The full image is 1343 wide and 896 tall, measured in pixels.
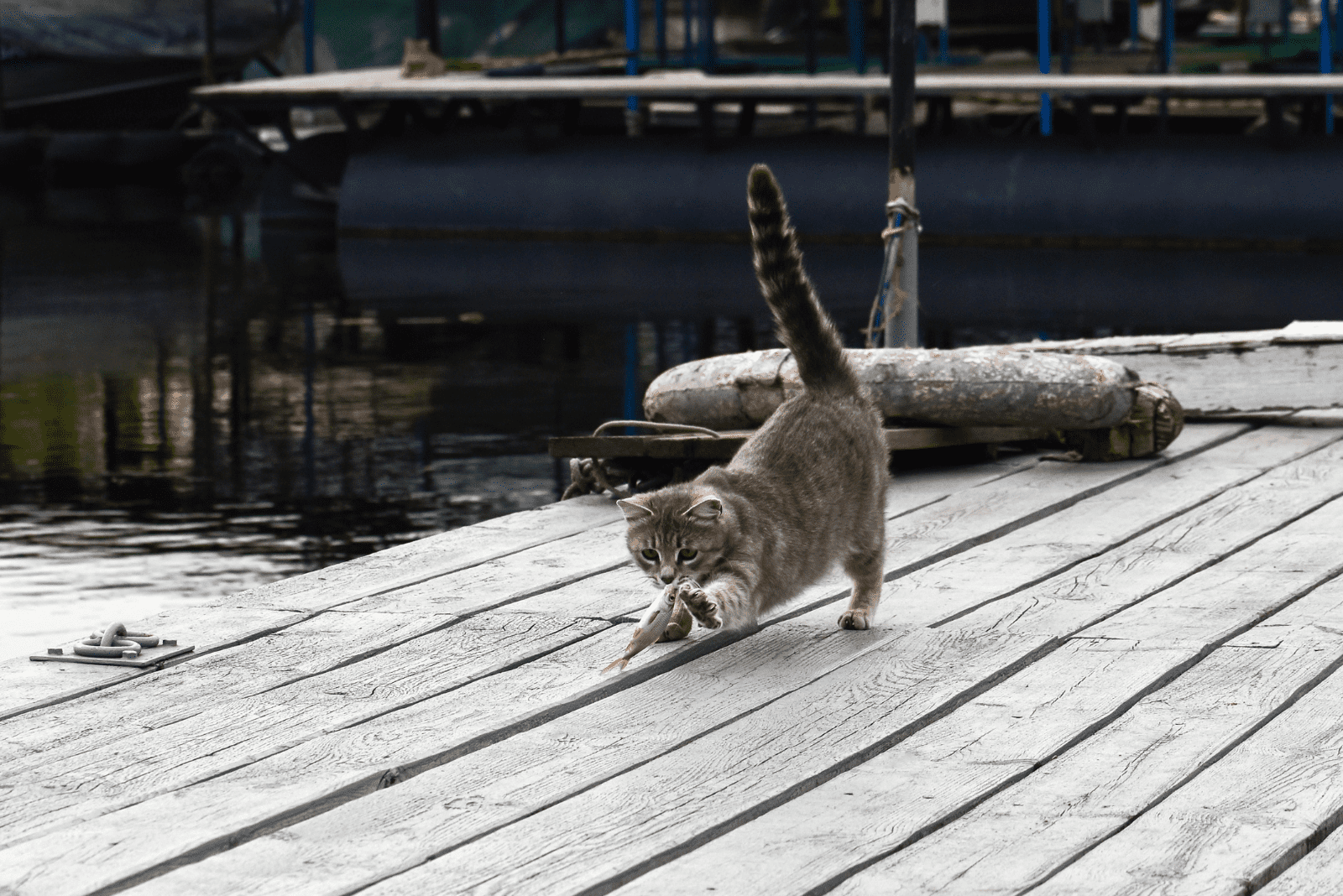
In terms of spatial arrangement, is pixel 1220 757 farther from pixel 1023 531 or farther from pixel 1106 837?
pixel 1023 531

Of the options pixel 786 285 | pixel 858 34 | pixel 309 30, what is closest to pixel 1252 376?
pixel 786 285

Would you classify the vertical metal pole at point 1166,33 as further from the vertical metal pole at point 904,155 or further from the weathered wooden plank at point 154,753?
the weathered wooden plank at point 154,753

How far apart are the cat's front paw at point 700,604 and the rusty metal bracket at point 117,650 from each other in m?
1.13

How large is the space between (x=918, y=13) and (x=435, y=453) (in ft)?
10.2

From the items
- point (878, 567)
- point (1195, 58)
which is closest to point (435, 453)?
point (878, 567)

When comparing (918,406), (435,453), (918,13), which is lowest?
(435,453)

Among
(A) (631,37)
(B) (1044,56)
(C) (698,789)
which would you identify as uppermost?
(A) (631,37)

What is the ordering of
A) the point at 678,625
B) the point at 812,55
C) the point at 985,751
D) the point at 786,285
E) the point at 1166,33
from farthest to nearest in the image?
the point at 1166,33 → the point at 812,55 → the point at 786,285 → the point at 678,625 → the point at 985,751

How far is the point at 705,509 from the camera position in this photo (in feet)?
13.4

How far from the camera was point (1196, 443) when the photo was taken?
701cm

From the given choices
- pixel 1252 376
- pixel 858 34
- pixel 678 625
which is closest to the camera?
pixel 678 625

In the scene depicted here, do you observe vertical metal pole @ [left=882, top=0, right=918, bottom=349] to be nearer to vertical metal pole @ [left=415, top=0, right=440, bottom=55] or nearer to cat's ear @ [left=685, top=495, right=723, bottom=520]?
cat's ear @ [left=685, top=495, right=723, bottom=520]

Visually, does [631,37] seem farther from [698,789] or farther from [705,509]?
[698,789]

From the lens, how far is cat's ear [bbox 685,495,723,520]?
13.4ft
